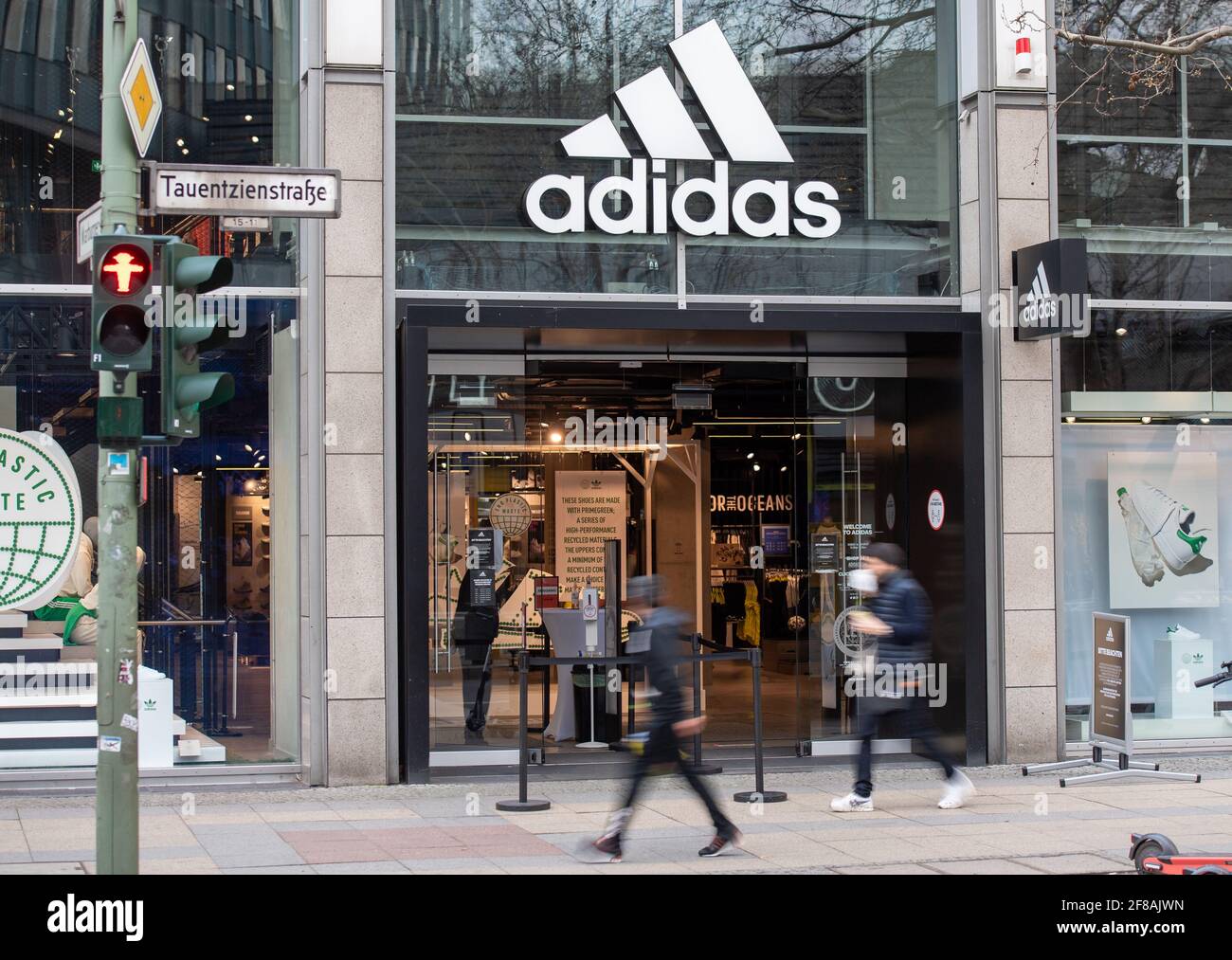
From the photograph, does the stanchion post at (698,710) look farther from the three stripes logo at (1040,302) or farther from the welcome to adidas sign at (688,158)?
the three stripes logo at (1040,302)

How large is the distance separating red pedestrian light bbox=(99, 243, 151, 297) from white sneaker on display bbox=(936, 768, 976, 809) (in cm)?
681

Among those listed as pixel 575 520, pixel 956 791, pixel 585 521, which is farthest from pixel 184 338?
pixel 585 521

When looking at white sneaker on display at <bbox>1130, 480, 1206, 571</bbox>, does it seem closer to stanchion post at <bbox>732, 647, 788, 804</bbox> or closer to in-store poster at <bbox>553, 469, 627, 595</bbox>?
stanchion post at <bbox>732, 647, 788, 804</bbox>

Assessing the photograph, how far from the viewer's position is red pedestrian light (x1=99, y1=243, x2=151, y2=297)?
7.29 metres

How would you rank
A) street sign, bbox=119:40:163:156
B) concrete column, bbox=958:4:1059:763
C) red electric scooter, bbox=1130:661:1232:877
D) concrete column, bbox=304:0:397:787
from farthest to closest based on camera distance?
1. concrete column, bbox=958:4:1059:763
2. concrete column, bbox=304:0:397:787
3. street sign, bbox=119:40:163:156
4. red electric scooter, bbox=1130:661:1232:877

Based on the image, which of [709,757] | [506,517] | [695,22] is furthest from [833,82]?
[709,757]

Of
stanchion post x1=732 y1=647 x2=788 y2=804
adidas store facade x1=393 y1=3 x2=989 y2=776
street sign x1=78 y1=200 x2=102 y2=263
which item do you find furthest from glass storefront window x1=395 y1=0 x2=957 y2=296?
street sign x1=78 y1=200 x2=102 y2=263

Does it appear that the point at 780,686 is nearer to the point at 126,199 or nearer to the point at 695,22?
the point at 695,22

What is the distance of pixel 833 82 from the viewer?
1298 cm

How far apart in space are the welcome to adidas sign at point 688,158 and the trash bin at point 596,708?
13.9 ft

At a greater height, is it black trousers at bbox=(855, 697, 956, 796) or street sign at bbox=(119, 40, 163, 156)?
street sign at bbox=(119, 40, 163, 156)

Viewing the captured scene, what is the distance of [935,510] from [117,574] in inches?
309

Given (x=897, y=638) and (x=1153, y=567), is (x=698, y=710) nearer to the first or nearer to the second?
(x=897, y=638)

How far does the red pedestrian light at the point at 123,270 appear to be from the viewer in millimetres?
7293
